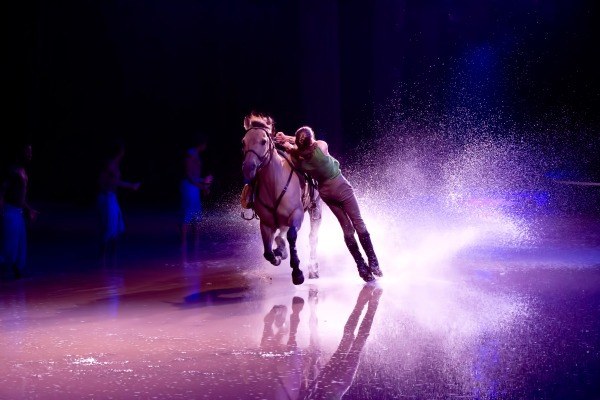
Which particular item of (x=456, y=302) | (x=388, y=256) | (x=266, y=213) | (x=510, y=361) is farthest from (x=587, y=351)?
(x=388, y=256)

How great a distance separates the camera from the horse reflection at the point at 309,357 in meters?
6.38

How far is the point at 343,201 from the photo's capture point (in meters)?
11.5

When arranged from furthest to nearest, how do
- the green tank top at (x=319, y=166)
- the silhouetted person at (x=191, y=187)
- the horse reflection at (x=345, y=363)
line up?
1. the silhouetted person at (x=191, y=187)
2. the green tank top at (x=319, y=166)
3. the horse reflection at (x=345, y=363)

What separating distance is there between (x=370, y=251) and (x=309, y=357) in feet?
14.6

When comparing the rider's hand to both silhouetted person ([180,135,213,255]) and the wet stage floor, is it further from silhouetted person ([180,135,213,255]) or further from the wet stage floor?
silhouetted person ([180,135,213,255])

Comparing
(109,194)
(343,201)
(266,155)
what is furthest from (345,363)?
(109,194)

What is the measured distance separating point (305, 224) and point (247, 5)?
45.4 feet

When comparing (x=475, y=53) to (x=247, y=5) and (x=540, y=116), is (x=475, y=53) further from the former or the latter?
(x=247, y=5)

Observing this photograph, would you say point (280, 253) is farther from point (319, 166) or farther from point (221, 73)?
point (221, 73)

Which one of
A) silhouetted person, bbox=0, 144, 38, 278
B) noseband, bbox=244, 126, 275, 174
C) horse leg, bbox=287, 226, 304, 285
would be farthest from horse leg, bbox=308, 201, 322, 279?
silhouetted person, bbox=0, 144, 38, 278

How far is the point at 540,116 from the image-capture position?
26891mm

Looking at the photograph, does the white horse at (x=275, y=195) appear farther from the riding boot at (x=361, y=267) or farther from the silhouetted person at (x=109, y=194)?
the silhouetted person at (x=109, y=194)

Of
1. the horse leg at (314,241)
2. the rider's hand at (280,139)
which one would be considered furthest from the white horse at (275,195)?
the horse leg at (314,241)

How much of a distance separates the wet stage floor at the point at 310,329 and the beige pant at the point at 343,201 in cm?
80
